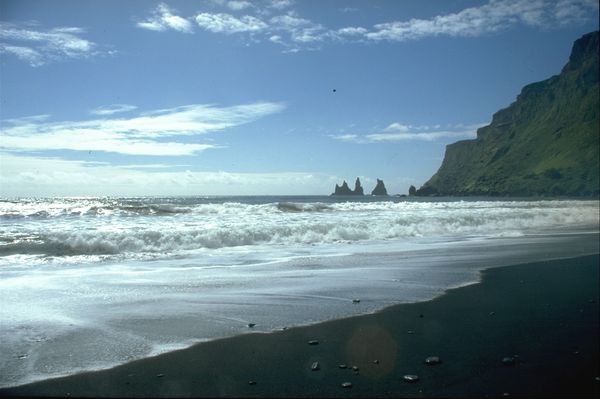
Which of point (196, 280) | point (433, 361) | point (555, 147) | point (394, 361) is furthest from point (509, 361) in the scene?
point (555, 147)

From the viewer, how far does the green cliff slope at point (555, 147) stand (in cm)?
14012

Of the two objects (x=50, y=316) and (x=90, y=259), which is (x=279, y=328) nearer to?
(x=50, y=316)

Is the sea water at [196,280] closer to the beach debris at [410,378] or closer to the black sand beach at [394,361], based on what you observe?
the black sand beach at [394,361]

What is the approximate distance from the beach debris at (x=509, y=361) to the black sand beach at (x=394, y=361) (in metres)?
0.01

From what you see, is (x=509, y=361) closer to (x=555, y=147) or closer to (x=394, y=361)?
(x=394, y=361)

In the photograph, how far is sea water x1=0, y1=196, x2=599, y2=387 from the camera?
597cm

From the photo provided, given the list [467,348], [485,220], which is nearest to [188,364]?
[467,348]

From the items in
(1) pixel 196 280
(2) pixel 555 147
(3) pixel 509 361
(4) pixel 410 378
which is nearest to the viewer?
(4) pixel 410 378

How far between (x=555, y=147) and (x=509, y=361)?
17972cm

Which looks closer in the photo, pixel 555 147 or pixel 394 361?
pixel 394 361

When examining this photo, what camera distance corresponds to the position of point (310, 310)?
745 cm

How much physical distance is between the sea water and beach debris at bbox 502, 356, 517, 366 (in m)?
2.58

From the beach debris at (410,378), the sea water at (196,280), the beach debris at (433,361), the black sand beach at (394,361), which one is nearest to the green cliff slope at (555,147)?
the sea water at (196,280)

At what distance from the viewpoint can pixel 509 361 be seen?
4914 mm
